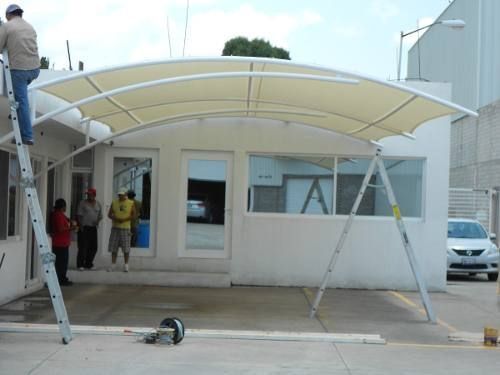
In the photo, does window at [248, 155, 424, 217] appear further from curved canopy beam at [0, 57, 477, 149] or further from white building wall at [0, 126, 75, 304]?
white building wall at [0, 126, 75, 304]

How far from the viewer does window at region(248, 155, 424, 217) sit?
1620 centimetres

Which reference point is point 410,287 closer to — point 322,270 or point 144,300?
point 322,270

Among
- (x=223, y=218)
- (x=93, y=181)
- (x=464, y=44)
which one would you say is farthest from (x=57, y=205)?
(x=464, y=44)

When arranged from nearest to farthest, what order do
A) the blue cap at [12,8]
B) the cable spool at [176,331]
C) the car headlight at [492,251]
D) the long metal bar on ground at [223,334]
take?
the blue cap at [12,8] → the cable spool at [176,331] → the long metal bar on ground at [223,334] → the car headlight at [492,251]

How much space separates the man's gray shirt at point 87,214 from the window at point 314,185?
2.97 m

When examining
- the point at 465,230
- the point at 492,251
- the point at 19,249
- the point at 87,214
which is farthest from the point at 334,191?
the point at 465,230

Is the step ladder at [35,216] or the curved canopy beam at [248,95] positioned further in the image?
the curved canopy beam at [248,95]

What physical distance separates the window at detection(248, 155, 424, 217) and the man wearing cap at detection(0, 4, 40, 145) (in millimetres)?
7573

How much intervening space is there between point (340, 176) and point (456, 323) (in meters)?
4.83

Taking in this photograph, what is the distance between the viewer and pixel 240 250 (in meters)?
16.0

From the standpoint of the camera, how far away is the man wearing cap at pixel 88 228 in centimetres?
1552

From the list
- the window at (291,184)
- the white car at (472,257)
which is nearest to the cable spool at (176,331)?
the window at (291,184)

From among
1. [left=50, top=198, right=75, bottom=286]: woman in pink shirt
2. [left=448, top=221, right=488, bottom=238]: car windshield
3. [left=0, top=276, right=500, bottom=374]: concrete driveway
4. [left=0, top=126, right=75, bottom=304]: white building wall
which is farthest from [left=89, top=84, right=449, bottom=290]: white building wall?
[left=448, top=221, right=488, bottom=238]: car windshield

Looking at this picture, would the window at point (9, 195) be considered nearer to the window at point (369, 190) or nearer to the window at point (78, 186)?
the window at point (78, 186)
